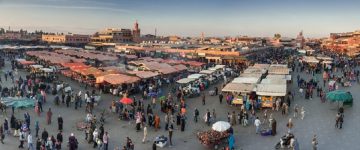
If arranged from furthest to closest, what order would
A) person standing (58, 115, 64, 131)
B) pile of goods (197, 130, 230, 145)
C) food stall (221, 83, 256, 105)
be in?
1. food stall (221, 83, 256, 105)
2. person standing (58, 115, 64, 131)
3. pile of goods (197, 130, 230, 145)

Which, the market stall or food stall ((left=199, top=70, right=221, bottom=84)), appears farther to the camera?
food stall ((left=199, top=70, right=221, bottom=84))

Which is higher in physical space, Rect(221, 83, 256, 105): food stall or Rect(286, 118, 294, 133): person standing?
Rect(221, 83, 256, 105): food stall

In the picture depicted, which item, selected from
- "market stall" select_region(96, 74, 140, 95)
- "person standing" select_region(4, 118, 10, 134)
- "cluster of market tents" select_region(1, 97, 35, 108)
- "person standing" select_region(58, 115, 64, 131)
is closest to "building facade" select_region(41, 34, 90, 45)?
"market stall" select_region(96, 74, 140, 95)

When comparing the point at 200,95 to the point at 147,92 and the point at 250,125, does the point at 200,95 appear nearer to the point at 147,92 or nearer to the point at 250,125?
A: the point at 147,92

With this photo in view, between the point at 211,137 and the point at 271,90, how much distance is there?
26.6ft

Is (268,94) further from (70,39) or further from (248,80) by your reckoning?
(70,39)

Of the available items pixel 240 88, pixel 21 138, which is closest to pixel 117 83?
pixel 240 88

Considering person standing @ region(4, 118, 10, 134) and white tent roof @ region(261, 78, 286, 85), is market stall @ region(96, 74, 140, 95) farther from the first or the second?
person standing @ region(4, 118, 10, 134)

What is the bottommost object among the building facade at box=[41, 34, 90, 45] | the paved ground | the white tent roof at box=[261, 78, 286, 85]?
the paved ground

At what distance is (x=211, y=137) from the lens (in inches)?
583

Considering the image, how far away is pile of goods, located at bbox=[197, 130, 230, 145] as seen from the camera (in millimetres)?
14688

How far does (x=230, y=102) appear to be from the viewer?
887 inches

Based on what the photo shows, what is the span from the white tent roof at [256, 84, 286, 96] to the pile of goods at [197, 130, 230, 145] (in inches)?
267

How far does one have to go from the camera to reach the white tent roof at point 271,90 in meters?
21.2
